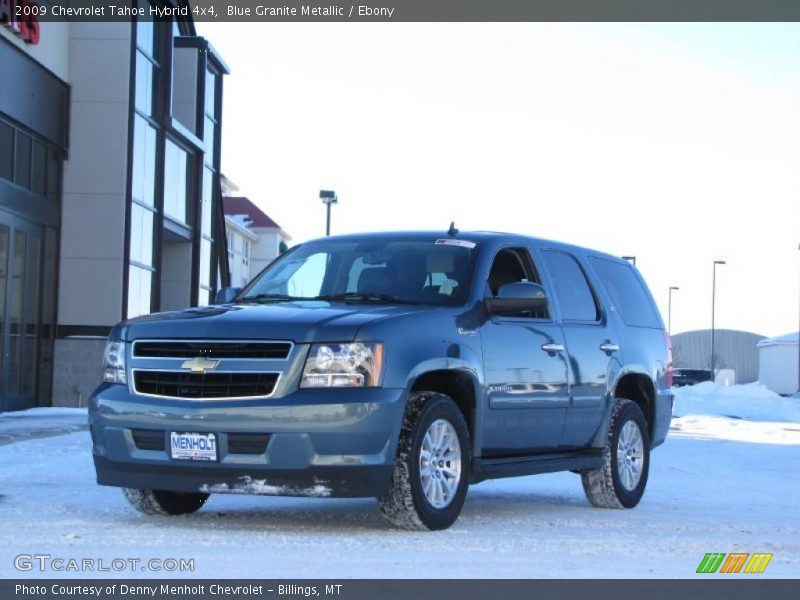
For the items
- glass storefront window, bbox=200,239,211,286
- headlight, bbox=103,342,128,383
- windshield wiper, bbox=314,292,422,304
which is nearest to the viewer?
headlight, bbox=103,342,128,383

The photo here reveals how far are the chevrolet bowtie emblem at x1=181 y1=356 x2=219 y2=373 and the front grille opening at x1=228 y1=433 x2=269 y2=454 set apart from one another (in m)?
0.40

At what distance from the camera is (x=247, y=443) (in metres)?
7.97

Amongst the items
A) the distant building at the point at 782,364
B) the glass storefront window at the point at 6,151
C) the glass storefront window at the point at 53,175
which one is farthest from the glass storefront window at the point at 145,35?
the distant building at the point at 782,364

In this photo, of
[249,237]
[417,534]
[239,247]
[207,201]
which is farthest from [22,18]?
[249,237]

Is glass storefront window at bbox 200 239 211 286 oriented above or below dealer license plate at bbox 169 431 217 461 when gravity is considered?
above

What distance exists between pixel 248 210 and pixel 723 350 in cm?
6023

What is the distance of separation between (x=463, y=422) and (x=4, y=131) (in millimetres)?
15299

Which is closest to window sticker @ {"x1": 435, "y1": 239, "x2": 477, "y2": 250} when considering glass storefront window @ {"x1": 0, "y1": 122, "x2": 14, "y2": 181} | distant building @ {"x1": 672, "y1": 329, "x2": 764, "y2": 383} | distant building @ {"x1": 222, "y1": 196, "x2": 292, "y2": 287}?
glass storefront window @ {"x1": 0, "y1": 122, "x2": 14, "y2": 181}

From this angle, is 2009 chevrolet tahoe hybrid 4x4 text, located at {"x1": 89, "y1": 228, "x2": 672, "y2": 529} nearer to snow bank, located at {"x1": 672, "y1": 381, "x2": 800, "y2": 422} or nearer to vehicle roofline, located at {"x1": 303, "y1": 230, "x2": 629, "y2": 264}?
vehicle roofline, located at {"x1": 303, "y1": 230, "x2": 629, "y2": 264}

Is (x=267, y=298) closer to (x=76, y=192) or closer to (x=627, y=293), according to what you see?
(x=627, y=293)

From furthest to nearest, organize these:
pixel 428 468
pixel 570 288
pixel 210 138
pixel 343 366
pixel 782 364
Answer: pixel 782 364, pixel 210 138, pixel 570 288, pixel 428 468, pixel 343 366

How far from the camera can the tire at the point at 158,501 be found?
29.1ft

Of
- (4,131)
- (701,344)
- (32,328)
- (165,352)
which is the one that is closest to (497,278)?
(165,352)
